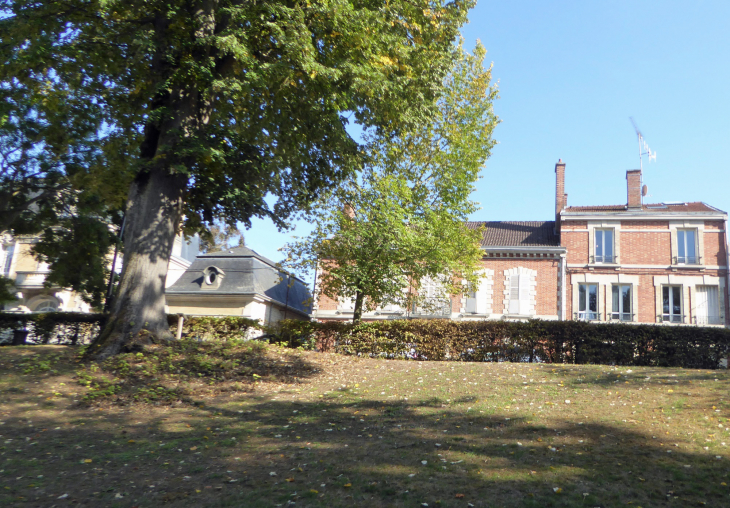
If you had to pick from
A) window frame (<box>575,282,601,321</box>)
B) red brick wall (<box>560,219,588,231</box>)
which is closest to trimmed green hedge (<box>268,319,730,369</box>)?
window frame (<box>575,282,601,321</box>)

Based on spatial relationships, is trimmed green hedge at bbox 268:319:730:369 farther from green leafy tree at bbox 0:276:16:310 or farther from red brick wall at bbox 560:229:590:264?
red brick wall at bbox 560:229:590:264

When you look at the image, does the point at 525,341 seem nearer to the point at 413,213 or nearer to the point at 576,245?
the point at 413,213

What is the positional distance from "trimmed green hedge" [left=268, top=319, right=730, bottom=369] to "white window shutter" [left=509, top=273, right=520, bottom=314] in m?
14.2

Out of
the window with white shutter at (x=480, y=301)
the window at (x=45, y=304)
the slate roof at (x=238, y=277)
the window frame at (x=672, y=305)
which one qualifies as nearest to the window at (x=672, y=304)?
the window frame at (x=672, y=305)

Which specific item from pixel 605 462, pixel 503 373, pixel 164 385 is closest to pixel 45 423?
pixel 164 385

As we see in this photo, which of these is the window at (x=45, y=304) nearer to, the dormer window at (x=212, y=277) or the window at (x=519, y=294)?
the dormer window at (x=212, y=277)

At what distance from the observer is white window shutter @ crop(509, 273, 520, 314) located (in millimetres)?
29266

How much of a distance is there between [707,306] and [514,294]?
33.5 feet

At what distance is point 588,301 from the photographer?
29328 mm

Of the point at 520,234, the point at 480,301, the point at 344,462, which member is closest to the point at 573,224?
the point at 520,234

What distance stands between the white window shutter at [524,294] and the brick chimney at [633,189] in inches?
300

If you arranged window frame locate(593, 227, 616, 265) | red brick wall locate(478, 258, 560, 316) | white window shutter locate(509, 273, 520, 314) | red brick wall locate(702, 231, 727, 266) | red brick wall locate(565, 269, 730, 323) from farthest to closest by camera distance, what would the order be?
window frame locate(593, 227, 616, 265), white window shutter locate(509, 273, 520, 314), red brick wall locate(478, 258, 560, 316), red brick wall locate(565, 269, 730, 323), red brick wall locate(702, 231, 727, 266)

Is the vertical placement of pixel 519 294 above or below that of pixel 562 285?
below

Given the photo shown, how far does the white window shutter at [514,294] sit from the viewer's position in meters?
29.3
